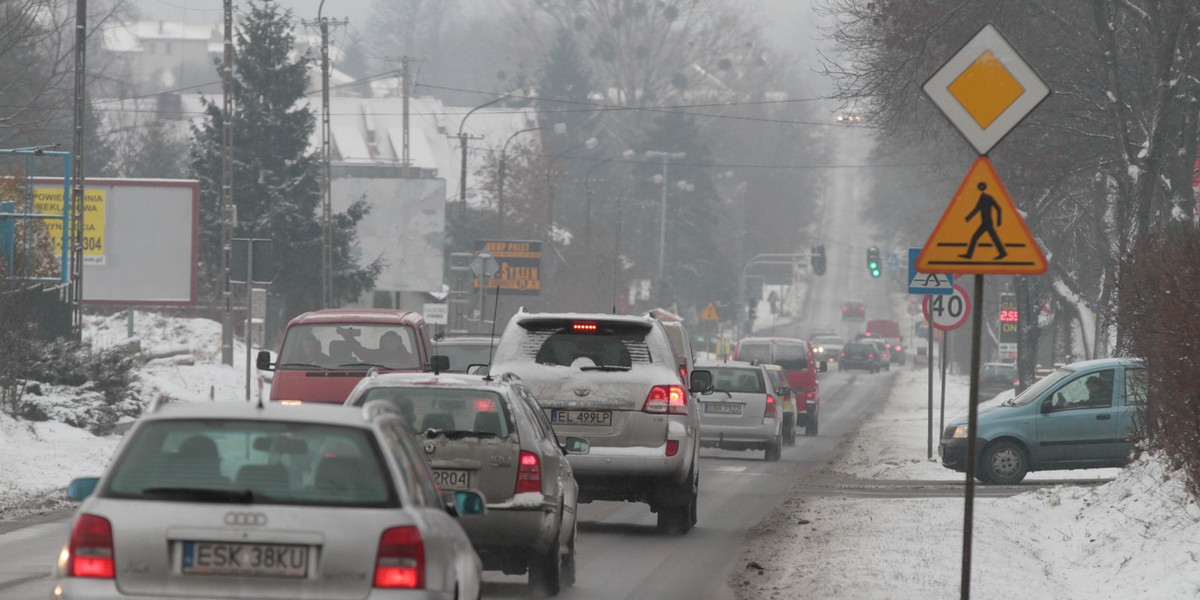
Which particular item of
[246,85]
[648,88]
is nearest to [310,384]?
[246,85]

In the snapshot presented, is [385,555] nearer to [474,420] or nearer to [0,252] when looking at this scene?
[474,420]

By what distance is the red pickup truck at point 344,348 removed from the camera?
1873cm

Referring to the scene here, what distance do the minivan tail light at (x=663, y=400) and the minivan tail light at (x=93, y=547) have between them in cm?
849

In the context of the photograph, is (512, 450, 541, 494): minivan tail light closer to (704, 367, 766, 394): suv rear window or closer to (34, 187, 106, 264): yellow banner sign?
(704, 367, 766, 394): suv rear window

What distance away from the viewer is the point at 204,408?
704 centimetres

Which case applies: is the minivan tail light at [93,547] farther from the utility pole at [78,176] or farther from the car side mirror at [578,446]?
the utility pole at [78,176]

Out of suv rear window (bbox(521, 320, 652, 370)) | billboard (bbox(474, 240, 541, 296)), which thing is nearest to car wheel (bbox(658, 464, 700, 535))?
suv rear window (bbox(521, 320, 652, 370))

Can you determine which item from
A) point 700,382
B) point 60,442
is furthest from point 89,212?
point 700,382

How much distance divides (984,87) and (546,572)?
4.16 m

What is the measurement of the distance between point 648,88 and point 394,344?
87419 millimetres

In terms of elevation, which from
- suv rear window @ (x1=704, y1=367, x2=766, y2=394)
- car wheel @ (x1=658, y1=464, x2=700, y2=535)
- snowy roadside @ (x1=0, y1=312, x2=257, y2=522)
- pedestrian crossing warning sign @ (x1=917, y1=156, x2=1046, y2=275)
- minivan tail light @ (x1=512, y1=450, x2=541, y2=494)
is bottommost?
snowy roadside @ (x1=0, y1=312, x2=257, y2=522)

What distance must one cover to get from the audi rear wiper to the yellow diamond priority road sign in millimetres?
4361

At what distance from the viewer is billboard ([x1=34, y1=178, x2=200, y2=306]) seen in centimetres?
4341

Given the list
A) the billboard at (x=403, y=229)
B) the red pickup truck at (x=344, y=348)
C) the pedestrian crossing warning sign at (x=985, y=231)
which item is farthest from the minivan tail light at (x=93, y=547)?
the billboard at (x=403, y=229)
